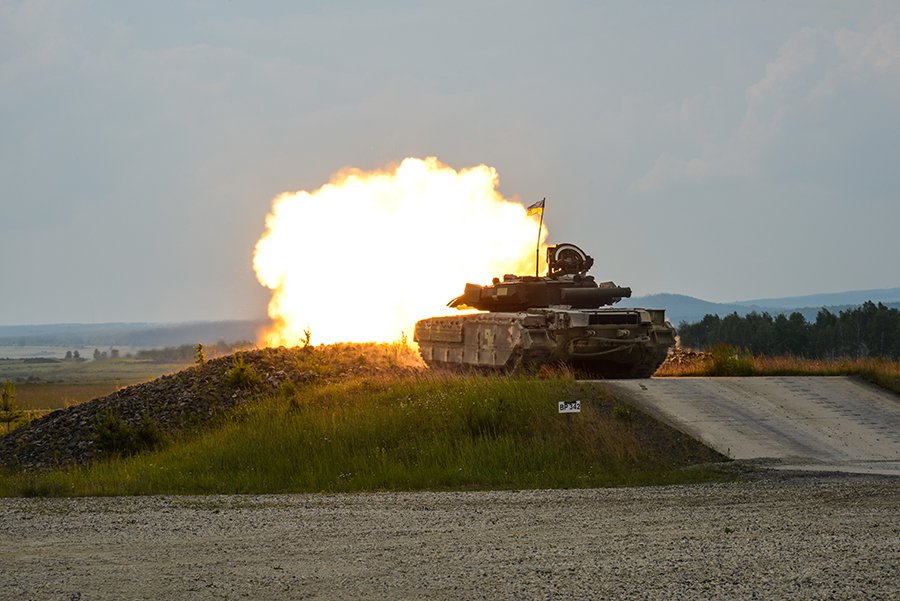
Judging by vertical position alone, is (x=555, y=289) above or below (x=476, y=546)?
above

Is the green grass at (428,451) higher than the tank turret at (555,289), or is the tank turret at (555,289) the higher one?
the tank turret at (555,289)

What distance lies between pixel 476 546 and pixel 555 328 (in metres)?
14.5

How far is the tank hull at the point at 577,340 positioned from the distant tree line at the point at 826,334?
4973 centimetres

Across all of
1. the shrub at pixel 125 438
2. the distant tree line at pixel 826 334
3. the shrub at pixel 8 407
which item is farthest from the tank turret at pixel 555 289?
the distant tree line at pixel 826 334

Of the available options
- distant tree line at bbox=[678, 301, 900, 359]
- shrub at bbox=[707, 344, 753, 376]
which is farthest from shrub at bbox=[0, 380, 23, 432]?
distant tree line at bbox=[678, 301, 900, 359]

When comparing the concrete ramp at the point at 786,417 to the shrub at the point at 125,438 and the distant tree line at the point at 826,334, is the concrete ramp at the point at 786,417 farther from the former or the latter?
the distant tree line at the point at 826,334

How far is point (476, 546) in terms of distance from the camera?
12.4m

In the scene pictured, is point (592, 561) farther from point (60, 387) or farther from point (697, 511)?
point (60, 387)

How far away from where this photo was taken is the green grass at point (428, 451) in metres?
19.4

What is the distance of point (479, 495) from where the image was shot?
57.0ft

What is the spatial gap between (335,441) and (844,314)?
67916mm

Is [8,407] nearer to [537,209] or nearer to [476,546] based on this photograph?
[537,209]

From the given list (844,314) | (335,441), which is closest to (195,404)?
(335,441)

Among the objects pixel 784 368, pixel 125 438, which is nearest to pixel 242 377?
pixel 125 438
